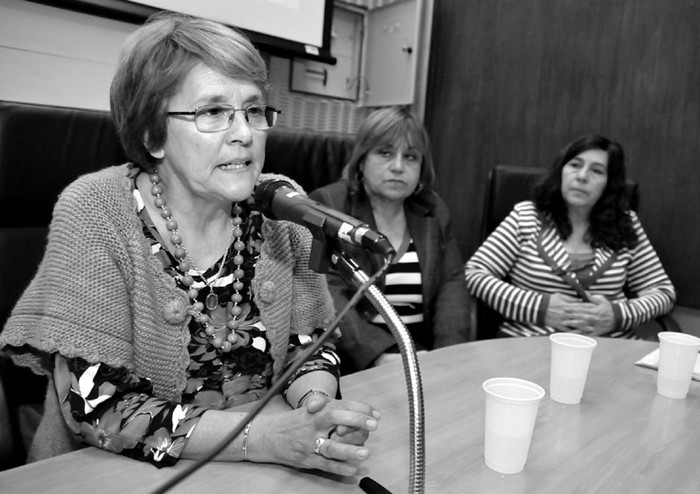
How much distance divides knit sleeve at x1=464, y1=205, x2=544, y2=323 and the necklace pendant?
123 cm

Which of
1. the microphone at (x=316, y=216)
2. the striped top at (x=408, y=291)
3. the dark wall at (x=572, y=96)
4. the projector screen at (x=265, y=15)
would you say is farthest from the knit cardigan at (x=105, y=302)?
the dark wall at (x=572, y=96)

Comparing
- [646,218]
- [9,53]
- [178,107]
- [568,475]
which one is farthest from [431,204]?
[9,53]

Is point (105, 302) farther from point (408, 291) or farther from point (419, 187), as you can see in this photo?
point (419, 187)

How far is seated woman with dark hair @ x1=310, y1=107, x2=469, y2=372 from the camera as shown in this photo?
189cm

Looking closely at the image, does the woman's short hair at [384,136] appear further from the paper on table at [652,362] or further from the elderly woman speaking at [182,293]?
the paper on table at [652,362]

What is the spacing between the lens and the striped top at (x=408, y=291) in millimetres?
1902

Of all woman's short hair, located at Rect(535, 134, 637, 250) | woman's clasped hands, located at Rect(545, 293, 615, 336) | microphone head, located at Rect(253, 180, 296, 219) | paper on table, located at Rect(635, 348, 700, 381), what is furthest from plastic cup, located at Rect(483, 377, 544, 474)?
woman's short hair, located at Rect(535, 134, 637, 250)

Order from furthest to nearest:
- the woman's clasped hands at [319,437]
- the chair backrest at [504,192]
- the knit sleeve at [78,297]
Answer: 1. the chair backrest at [504,192]
2. the knit sleeve at [78,297]
3. the woman's clasped hands at [319,437]

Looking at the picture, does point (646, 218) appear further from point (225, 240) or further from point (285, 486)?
point (285, 486)

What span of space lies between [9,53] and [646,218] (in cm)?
256

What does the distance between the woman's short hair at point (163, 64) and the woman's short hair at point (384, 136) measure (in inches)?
35.4

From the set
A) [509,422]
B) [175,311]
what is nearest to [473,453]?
[509,422]

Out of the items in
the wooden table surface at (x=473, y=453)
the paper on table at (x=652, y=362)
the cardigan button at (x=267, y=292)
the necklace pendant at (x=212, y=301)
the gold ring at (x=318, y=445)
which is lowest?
the wooden table surface at (x=473, y=453)

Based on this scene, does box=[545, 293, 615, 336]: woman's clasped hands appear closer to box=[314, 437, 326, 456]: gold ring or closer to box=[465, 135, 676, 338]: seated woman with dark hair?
box=[465, 135, 676, 338]: seated woman with dark hair
